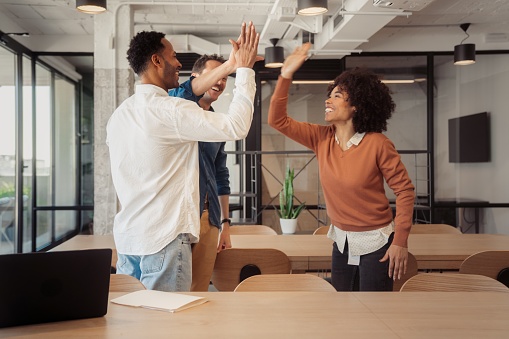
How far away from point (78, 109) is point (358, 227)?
22.1ft

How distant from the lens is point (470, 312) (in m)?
1.77

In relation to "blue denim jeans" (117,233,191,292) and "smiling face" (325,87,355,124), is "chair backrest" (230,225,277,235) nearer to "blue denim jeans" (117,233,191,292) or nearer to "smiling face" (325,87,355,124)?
"smiling face" (325,87,355,124)

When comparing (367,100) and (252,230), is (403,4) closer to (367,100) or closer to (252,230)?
(252,230)

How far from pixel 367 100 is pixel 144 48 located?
0.95 metres

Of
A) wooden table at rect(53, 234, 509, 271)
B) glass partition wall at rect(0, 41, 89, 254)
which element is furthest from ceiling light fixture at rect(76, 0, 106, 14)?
glass partition wall at rect(0, 41, 89, 254)

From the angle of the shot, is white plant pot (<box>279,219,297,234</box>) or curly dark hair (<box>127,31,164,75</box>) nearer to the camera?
curly dark hair (<box>127,31,164,75</box>)

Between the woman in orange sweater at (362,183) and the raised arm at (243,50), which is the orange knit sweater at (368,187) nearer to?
the woman in orange sweater at (362,183)

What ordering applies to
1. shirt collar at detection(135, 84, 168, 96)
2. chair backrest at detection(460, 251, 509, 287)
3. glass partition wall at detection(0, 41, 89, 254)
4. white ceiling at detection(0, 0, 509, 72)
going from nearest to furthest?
1. shirt collar at detection(135, 84, 168, 96)
2. chair backrest at detection(460, 251, 509, 287)
3. white ceiling at detection(0, 0, 509, 72)
4. glass partition wall at detection(0, 41, 89, 254)

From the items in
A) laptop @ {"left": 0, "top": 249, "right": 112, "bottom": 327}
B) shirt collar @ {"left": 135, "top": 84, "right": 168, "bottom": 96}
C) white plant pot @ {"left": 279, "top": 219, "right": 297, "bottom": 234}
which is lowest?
white plant pot @ {"left": 279, "top": 219, "right": 297, "bottom": 234}

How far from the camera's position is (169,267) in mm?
2141

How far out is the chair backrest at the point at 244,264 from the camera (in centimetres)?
300

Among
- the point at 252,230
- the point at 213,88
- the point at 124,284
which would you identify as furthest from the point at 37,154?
the point at 124,284

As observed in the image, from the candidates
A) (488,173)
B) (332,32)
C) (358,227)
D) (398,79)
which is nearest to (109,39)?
(332,32)

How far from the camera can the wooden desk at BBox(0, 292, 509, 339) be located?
61.1 inches
